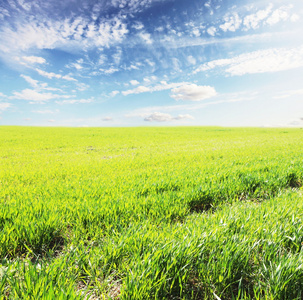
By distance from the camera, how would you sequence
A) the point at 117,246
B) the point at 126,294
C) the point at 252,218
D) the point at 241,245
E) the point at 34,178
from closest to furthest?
1. the point at 126,294
2. the point at 241,245
3. the point at 117,246
4. the point at 252,218
5. the point at 34,178

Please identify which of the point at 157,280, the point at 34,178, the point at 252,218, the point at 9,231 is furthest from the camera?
the point at 34,178

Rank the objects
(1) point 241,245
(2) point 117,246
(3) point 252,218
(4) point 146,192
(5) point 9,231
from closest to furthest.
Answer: (1) point 241,245 → (2) point 117,246 → (5) point 9,231 → (3) point 252,218 → (4) point 146,192

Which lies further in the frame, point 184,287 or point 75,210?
point 75,210

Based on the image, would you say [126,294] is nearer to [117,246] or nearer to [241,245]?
[117,246]

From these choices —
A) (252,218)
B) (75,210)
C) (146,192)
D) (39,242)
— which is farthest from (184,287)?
(146,192)

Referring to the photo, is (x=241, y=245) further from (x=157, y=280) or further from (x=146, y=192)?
(x=146, y=192)

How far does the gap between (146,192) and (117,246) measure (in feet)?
8.05

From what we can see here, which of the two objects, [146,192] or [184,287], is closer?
[184,287]

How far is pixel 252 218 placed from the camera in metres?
2.83

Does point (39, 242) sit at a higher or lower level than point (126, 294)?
lower

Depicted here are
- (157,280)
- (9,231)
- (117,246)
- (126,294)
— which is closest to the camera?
(126,294)

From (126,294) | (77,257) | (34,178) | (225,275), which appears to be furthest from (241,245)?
(34,178)

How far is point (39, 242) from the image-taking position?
8.56 ft

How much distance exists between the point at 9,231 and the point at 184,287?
249cm
